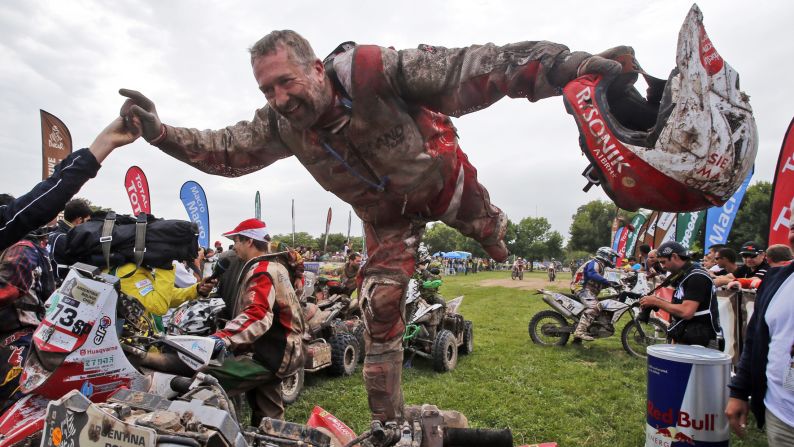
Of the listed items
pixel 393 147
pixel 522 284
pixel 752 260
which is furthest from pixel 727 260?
pixel 522 284

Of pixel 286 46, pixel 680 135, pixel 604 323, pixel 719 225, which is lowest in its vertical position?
pixel 604 323

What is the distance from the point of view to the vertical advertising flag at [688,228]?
11483 mm

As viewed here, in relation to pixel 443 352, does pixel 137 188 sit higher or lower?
higher

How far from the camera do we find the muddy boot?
31.6 ft

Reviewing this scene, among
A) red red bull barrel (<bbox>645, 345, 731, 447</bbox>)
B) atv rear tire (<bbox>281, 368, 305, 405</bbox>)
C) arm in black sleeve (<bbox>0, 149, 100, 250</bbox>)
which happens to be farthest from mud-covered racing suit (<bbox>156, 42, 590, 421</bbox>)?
atv rear tire (<bbox>281, 368, 305, 405</bbox>)

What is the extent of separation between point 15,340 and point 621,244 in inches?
1038

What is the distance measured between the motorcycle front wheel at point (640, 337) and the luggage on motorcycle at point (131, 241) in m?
8.65

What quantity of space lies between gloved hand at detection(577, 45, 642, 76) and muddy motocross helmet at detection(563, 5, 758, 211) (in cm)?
3

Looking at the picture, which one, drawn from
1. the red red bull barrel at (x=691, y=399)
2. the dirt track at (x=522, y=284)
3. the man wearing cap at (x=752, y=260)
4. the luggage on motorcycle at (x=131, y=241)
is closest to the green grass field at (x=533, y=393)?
the red red bull barrel at (x=691, y=399)

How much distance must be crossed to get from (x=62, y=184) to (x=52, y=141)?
9.66 m

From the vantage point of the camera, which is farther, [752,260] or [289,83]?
[752,260]

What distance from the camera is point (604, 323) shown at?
9.74m

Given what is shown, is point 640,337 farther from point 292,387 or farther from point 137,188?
point 137,188

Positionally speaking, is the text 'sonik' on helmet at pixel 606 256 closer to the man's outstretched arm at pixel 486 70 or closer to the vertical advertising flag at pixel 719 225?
the vertical advertising flag at pixel 719 225
